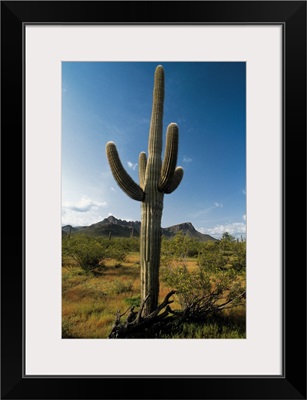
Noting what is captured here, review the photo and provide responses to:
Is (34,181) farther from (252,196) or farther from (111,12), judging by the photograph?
(252,196)

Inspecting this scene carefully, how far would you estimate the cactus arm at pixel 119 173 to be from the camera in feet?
8.58

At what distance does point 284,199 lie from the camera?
158cm

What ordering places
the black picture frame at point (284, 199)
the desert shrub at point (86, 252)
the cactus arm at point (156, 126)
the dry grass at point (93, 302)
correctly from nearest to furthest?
the black picture frame at point (284, 199), the dry grass at point (93, 302), the cactus arm at point (156, 126), the desert shrub at point (86, 252)

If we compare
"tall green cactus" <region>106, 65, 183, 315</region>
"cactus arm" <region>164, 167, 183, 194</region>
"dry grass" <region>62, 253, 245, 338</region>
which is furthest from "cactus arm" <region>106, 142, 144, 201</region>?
"dry grass" <region>62, 253, 245, 338</region>

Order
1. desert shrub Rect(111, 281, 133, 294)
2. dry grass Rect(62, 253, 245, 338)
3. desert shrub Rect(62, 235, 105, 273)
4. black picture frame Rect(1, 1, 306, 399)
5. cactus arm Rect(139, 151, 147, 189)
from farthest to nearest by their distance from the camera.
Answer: desert shrub Rect(62, 235, 105, 273)
desert shrub Rect(111, 281, 133, 294)
cactus arm Rect(139, 151, 147, 189)
dry grass Rect(62, 253, 245, 338)
black picture frame Rect(1, 1, 306, 399)

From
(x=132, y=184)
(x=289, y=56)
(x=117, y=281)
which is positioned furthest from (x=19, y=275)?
(x=289, y=56)

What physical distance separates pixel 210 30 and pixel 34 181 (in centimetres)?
187

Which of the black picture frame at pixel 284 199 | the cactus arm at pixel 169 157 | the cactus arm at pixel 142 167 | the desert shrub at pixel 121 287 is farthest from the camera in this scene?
the desert shrub at pixel 121 287

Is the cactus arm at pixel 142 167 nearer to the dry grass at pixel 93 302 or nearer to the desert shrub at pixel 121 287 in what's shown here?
the dry grass at pixel 93 302

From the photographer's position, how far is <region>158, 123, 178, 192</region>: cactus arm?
8.46 ft

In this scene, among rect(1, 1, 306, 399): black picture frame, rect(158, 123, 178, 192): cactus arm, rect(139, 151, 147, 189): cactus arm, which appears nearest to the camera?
rect(1, 1, 306, 399): black picture frame

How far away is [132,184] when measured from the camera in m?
2.65

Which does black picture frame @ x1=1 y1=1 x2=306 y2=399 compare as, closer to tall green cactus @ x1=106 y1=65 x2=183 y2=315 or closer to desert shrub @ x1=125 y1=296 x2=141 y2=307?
tall green cactus @ x1=106 y1=65 x2=183 y2=315

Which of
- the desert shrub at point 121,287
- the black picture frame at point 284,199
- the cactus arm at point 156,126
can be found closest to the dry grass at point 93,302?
the desert shrub at point 121,287
